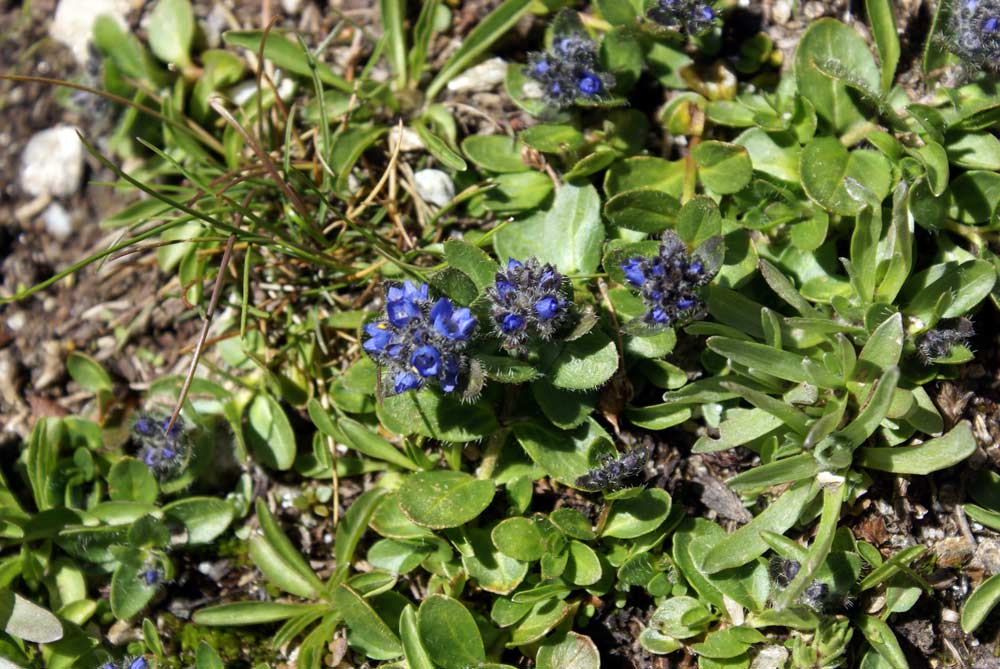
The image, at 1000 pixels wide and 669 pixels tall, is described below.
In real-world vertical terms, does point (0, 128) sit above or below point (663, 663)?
above

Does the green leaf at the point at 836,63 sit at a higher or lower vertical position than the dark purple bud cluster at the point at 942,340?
higher

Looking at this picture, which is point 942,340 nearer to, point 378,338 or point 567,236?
point 567,236

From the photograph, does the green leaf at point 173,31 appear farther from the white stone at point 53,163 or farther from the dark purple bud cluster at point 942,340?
the dark purple bud cluster at point 942,340

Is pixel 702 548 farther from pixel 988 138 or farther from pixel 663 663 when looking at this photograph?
pixel 988 138

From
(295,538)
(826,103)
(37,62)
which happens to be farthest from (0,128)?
(826,103)

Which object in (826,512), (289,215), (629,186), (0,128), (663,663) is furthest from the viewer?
(0,128)

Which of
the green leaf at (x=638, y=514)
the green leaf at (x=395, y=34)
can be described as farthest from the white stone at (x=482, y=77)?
the green leaf at (x=638, y=514)
